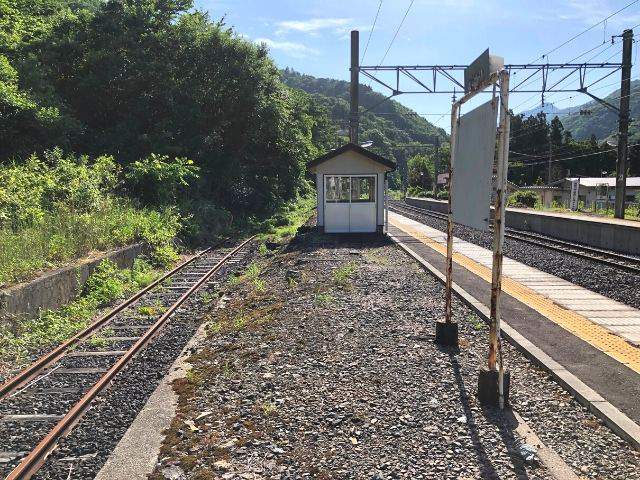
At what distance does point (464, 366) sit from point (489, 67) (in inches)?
126

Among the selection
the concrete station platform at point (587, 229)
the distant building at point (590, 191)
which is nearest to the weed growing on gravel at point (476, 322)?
the concrete station platform at point (587, 229)

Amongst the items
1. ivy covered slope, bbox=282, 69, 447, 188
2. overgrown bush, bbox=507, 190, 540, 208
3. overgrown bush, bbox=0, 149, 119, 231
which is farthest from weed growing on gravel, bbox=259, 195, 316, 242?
ivy covered slope, bbox=282, 69, 447, 188

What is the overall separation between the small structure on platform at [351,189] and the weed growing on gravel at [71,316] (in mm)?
7458

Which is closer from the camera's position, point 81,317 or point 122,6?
point 81,317

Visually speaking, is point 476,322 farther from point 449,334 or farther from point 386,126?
point 386,126

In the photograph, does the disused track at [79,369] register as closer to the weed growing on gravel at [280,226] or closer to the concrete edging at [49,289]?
the concrete edging at [49,289]

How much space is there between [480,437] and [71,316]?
767 centimetres

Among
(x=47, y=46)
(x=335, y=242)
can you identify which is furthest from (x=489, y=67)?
(x=47, y=46)

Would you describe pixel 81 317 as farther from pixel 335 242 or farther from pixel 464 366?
pixel 335 242

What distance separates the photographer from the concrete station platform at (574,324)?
521 cm

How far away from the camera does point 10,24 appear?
68.1ft

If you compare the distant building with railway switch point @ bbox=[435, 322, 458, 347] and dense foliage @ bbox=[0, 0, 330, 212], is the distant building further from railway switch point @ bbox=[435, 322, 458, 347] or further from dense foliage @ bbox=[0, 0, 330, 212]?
railway switch point @ bbox=[435, 322, 458, 347]

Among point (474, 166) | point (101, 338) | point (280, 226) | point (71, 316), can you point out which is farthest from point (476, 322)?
point (280, 226)

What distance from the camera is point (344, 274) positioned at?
35.5 feet
